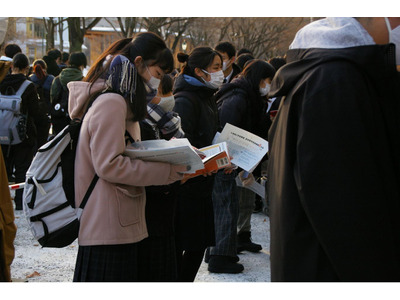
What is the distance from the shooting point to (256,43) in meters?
32.4

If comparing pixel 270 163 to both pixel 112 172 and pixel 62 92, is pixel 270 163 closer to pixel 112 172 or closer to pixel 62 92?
pixel 112 172

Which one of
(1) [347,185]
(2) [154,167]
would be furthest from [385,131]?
(2) [154,167]

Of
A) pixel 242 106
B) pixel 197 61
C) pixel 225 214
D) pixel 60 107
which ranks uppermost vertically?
pixel 197 61

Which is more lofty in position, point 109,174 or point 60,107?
point 109,174

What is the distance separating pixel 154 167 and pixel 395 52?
1.41 metres

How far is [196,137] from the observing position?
4.52 meters

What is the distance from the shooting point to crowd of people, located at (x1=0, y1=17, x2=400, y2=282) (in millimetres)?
1826

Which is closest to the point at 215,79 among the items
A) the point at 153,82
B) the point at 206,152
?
the point at 206,152

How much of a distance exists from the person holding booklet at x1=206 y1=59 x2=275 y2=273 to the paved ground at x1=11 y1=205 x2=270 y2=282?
15 centimetres

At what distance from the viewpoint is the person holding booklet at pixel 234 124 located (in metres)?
5.50

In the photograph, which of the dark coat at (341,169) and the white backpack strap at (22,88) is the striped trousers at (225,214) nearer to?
the white backpack strap at (22,88)

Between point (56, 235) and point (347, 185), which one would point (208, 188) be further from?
point (347, 185)

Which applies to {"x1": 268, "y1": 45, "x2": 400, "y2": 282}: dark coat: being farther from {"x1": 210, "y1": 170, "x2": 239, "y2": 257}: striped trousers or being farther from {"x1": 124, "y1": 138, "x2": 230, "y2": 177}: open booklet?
{"x1": 210, "y1": 170, "x2": 239, "y2": 257}: striped trousers

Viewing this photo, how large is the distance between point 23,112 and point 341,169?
6.28m
